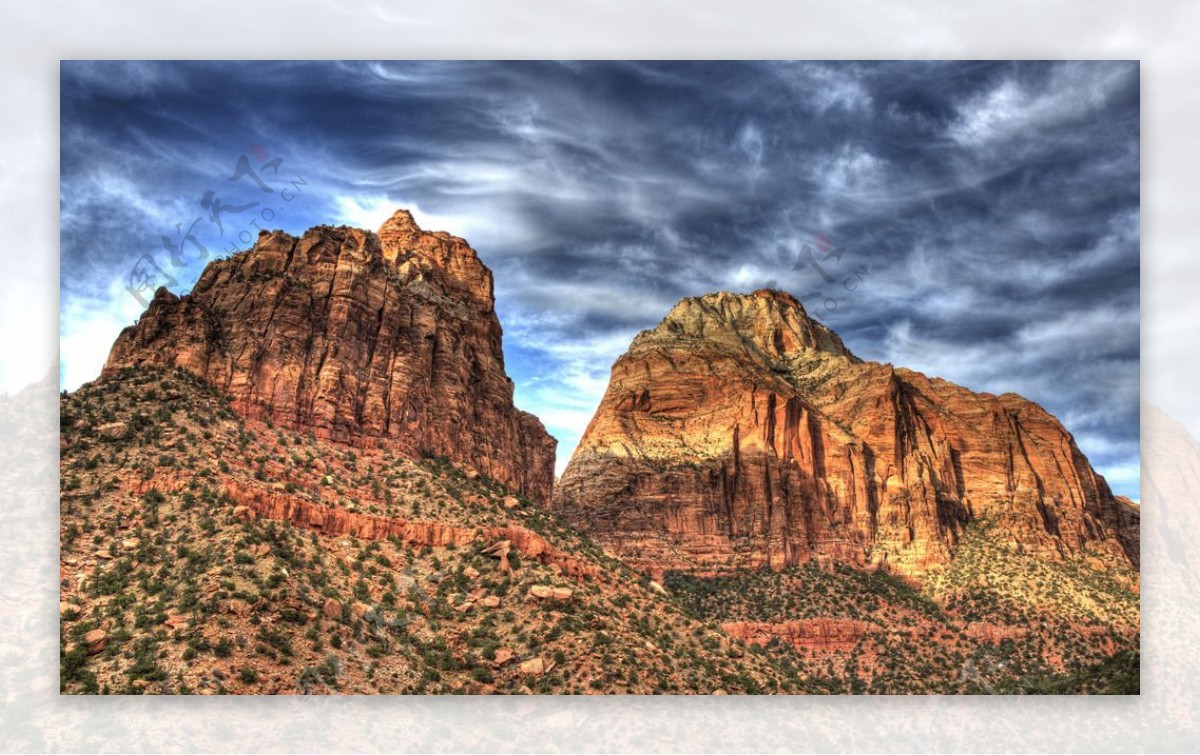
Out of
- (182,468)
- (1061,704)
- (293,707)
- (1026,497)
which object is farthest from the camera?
(1026,497)

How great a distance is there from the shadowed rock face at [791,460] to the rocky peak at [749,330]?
122 millimetres

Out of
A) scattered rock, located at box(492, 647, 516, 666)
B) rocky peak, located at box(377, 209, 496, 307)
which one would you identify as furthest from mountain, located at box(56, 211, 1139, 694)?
rocky peak, located at box(377, 209, 496, 307)

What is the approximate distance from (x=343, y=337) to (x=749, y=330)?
28979 mm

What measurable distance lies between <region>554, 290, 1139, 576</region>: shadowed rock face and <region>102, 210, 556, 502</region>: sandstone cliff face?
13.2 metres

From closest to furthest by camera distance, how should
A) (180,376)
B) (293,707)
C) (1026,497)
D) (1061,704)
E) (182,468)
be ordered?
(293,707), (1061,704), (182,468), (180,376), (1026,497)

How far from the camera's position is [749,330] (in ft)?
191

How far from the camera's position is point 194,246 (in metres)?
26.2

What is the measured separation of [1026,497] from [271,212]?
38.4 m

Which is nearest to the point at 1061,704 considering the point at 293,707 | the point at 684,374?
the point at 293,707

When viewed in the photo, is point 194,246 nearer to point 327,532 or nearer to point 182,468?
point 182,468

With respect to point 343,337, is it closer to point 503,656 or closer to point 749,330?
point 503,656

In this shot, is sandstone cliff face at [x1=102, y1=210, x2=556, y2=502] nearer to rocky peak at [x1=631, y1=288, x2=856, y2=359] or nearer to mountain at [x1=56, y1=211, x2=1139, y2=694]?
mountain at [x1=56, y1=211, x2=1139, y2=694]

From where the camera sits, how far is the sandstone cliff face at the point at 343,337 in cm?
3064

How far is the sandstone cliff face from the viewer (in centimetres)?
3064
